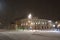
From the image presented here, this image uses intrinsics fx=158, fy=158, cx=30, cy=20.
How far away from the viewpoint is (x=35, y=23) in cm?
6056

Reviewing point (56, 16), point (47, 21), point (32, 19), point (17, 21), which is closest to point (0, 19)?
point (17, 21)

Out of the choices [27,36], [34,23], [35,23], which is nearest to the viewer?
[27,36]

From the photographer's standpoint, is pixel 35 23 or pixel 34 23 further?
pixel 35 23

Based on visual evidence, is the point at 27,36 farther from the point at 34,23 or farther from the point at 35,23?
the point at 35,23

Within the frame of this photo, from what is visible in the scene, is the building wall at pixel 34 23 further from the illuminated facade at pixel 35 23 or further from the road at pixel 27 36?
the road at pixel 27 36

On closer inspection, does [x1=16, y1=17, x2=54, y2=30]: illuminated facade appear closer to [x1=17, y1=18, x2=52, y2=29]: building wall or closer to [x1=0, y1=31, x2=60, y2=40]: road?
[x1=17, y1=18, x2=52, y2=29]: building wall

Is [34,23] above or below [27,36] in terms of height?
above

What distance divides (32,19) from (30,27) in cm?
370

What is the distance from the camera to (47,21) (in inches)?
2431

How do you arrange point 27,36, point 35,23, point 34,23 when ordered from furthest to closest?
point 35,23 < point 34,23 < point 27,36

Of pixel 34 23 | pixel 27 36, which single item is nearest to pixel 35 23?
pixel 34 23

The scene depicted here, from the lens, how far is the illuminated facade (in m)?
58.8

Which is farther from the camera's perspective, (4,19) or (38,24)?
(4,19)

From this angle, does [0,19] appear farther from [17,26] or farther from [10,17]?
[17,26]
